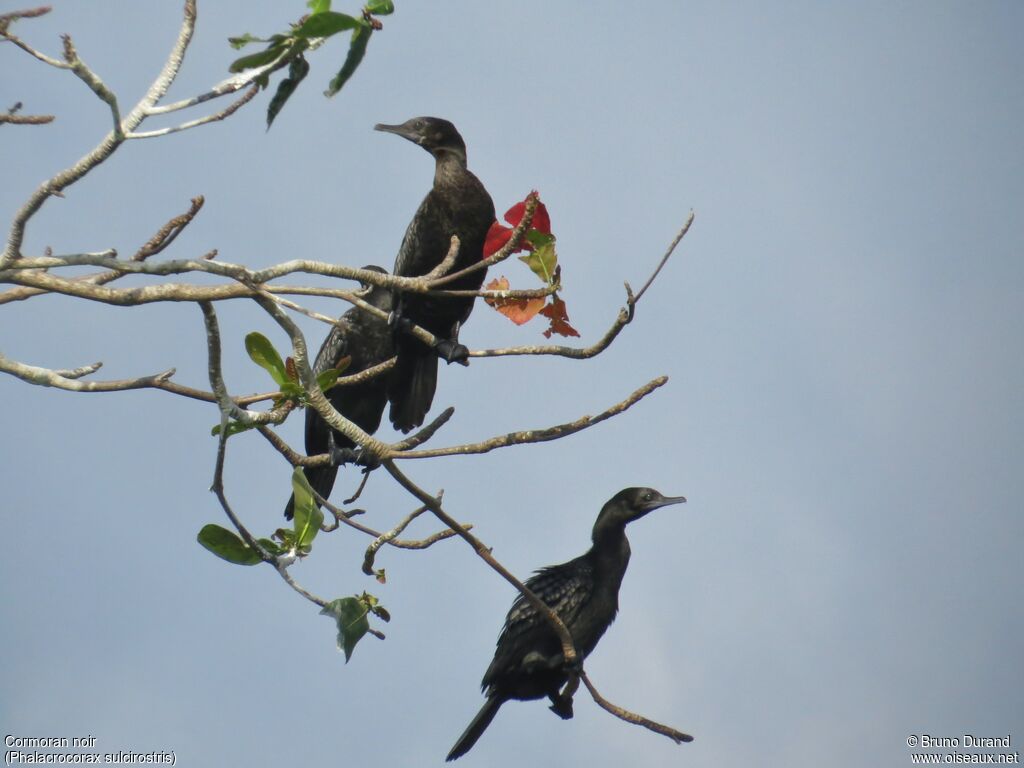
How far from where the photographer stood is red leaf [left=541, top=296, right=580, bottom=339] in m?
4.34

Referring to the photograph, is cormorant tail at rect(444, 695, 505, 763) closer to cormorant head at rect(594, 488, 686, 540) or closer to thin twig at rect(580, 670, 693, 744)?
cormorant head at rect(594, 488, 686, 540)

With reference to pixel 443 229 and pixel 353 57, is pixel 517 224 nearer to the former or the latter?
pixel 353 57

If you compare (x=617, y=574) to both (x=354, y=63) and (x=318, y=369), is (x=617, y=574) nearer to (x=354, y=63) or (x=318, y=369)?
(x=318, y=369)

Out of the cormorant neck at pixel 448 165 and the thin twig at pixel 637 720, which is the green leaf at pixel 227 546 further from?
the cormorant neck at pixel 448 165

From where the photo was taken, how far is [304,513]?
4.04 meters

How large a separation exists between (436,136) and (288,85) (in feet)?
11.2

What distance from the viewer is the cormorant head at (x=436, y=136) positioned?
6.84m

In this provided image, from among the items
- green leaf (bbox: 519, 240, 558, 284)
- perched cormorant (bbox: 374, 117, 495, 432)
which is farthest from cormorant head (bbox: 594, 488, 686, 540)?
green leaf (bbox: 519, 240, 558, 284)

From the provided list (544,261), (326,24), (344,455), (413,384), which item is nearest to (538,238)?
(544,261)

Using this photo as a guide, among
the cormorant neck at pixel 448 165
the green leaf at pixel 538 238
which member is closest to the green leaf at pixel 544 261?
the green leaf at pixel 538 238

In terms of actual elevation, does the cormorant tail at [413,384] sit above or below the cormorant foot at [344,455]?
above

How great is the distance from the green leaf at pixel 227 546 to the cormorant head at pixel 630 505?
458 cm

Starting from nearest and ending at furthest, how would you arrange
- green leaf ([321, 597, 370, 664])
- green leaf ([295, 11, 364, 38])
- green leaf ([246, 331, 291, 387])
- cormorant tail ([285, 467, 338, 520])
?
green leaf ([295, 11, 364, 38]) < green leaf ([246, 331, 291, 387]) < green leaf ([321, 597, 370, 664]) < cormorant tail ([285, 467, 338, 520])

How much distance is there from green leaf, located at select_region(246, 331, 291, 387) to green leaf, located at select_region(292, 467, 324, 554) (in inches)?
12.9
